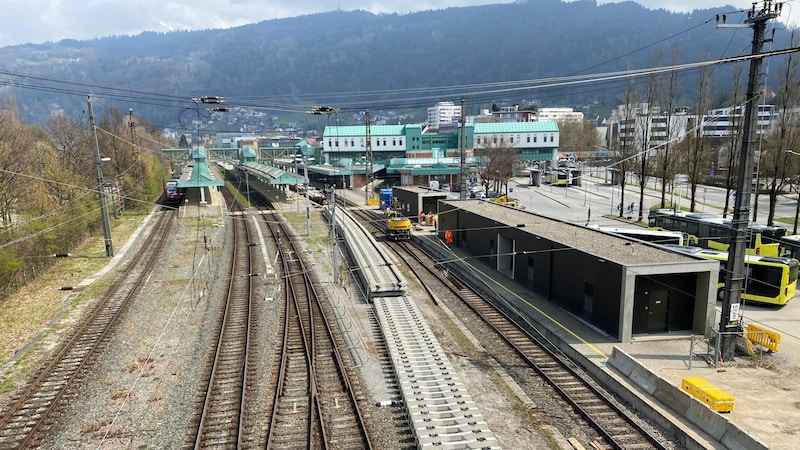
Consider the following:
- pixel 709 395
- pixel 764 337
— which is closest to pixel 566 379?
pixel 709 395

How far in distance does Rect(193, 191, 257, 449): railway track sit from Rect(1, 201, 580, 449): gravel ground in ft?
1.27

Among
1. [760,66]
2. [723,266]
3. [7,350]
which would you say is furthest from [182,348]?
[723,266]

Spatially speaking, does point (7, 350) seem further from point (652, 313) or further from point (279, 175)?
point (279, 175)

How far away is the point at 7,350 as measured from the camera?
1587cm

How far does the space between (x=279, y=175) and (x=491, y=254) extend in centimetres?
3327

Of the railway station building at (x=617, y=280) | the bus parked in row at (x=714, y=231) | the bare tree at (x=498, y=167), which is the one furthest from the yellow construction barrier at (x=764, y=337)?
the bare tree at (x=498, y=167)

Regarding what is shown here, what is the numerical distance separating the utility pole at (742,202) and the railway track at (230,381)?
14.0 meters

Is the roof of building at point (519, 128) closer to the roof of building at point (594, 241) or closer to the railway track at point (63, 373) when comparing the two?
the roof of building at point (594, 241)

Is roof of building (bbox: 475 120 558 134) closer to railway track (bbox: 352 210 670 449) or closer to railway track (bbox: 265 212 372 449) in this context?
railway track (bbox: 352 210 670 449)

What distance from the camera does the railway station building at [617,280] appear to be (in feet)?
52.1

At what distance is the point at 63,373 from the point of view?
14.2 m

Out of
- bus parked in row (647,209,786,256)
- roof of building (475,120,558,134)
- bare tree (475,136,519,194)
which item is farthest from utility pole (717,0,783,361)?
roof of building (475,120,558,134)

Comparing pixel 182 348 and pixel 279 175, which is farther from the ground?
pixel 279 175

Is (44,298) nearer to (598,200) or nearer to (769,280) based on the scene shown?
(769,280)
